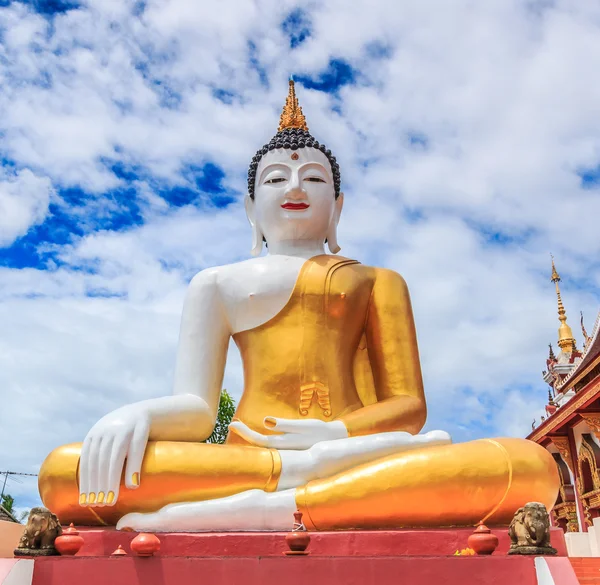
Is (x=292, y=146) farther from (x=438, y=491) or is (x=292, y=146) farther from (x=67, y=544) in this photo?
(x=67, y=544)

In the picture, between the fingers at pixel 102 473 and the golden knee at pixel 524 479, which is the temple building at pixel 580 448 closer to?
the golden knee at pixel 524 479

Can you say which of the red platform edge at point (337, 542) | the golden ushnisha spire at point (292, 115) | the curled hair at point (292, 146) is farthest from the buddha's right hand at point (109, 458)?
the golden ushnisha spire at point (292, 115)

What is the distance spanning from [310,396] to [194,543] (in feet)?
5.08

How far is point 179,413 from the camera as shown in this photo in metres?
4.68

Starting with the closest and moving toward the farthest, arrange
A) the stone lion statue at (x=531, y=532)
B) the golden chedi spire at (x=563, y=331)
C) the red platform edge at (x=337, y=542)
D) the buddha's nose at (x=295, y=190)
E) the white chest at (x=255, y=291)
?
the stone lion statue at (x=531, y=532), the red platform edge at (x=337, y=542), the white chest at (x=255, y=291), the buddha's nose at (x=295, y=190), the golden chedi spire at (x=563, y=331)

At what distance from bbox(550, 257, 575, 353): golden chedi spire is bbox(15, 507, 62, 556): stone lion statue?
88.7 feet

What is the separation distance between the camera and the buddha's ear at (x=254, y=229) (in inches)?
248

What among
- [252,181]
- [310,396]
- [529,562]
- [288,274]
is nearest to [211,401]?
[310,396]

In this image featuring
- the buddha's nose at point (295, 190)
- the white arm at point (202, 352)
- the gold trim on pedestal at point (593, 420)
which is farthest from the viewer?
the gold trim on pedestal at point (593, 420)

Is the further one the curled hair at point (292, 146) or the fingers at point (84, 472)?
the curled hair at point (292, 146)

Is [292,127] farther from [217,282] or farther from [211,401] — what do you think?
[211,401]

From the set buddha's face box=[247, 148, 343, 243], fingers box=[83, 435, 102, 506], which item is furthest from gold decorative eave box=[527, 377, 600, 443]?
fingers box=[83, 435, 102, 506]

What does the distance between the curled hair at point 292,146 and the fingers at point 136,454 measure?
2.81 meters

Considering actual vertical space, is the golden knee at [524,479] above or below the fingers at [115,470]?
below
